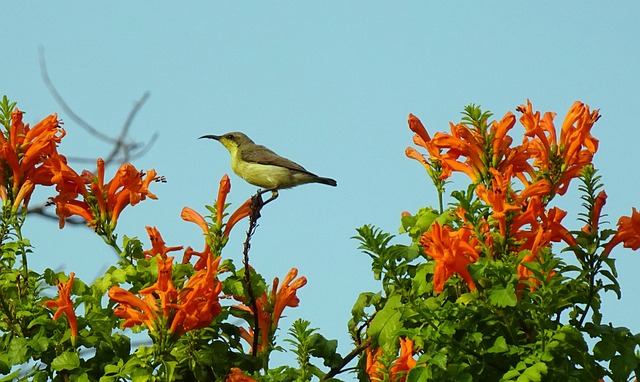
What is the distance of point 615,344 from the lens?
3.91m

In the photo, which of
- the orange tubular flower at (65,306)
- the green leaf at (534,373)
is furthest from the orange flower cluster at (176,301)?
the green leaf at (534,373)

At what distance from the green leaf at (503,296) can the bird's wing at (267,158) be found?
256 inches

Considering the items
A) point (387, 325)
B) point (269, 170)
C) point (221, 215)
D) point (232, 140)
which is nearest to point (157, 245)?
point (221, 215)

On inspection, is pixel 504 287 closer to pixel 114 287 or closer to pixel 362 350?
pixel 362 350

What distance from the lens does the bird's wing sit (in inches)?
401

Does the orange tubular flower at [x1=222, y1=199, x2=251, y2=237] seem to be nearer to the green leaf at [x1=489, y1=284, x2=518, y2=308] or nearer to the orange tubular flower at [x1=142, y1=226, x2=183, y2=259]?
the orange tubular flower at [x1=142, y1=226, x2=183, y2=259]

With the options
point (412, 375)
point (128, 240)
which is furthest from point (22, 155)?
point (412, 375)

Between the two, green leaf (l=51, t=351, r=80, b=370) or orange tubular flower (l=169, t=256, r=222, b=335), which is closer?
orange tubular flower (l=169, t=256, r=222, b=335)

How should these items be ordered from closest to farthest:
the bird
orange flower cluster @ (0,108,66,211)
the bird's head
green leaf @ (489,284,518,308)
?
1. green leaf @ (489,284,518,308)
2. orange flower cluster @ (0,108,66,211)
3. the bird
4. the bird's head

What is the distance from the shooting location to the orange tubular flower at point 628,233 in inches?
170

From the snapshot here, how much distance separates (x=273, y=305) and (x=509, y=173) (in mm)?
1138

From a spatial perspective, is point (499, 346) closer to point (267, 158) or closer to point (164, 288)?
point (164, 288)

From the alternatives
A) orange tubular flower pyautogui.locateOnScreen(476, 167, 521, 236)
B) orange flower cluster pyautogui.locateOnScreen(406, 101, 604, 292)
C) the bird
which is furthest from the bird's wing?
orange tubular flower pyautogui.locateOnScreen(476, 167, 521, 236)

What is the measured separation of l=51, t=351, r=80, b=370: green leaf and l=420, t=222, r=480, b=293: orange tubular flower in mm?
1392
